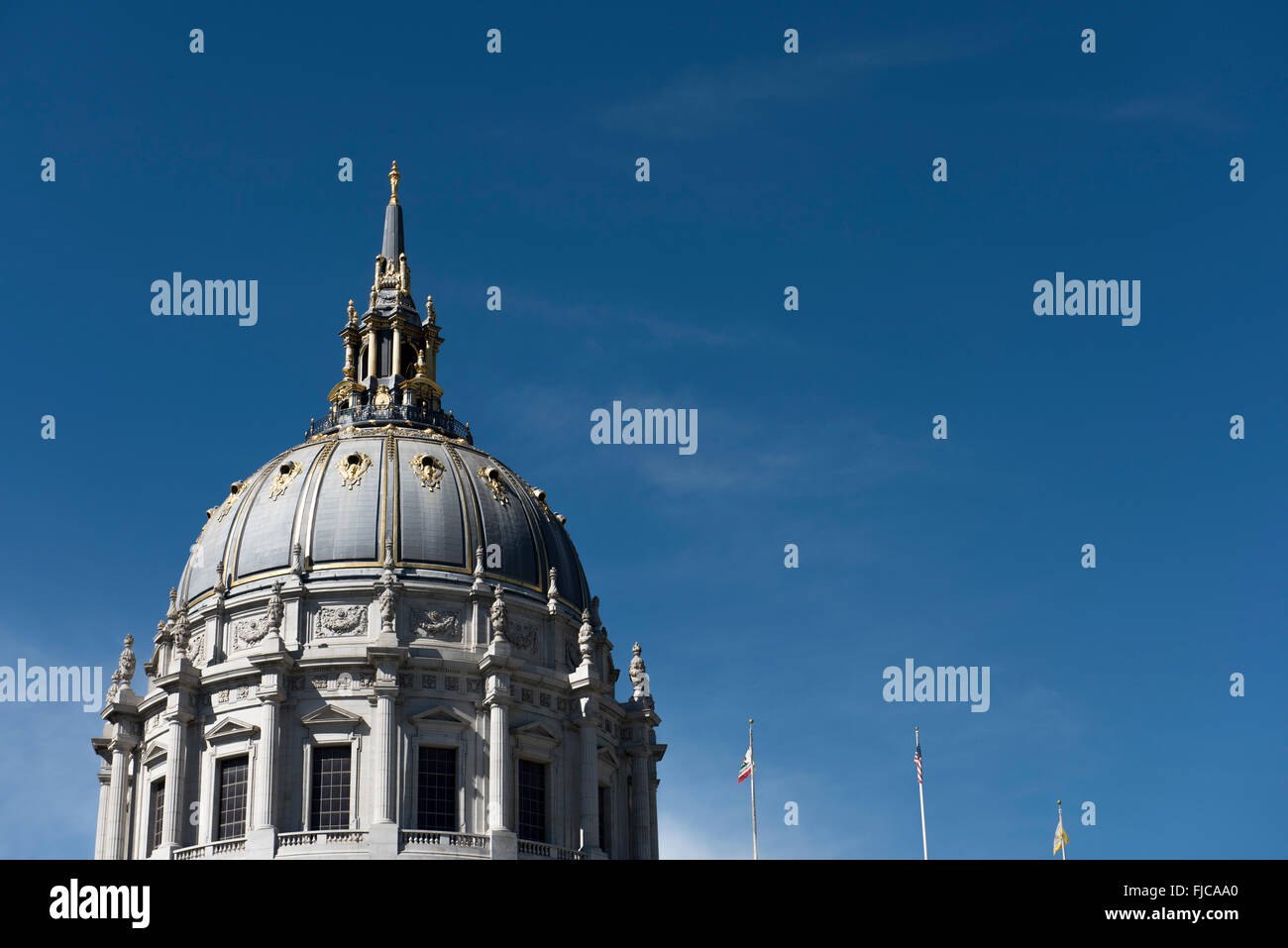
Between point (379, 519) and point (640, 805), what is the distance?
19993 mm

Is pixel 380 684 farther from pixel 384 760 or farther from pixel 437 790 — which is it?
pixel 437 790

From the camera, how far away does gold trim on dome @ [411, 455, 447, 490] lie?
323 ft

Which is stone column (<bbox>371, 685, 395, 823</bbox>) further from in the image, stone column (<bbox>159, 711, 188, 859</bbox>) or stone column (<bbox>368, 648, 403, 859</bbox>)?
stone column (<bbox>159, 711, 188, 859</bbox>)

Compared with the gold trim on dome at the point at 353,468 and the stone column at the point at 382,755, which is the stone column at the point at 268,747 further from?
the gold trim on dome at the point at 353,468

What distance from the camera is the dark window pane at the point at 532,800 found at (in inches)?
3578

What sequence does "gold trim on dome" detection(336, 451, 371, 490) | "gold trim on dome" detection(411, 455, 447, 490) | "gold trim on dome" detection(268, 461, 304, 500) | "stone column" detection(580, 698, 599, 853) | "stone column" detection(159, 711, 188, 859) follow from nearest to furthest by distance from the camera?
"stone column" detection(159, 711, 188, 859), "stone column" detection(580, 698, 599, 853), "gold trim on dome" detection(336, 451, 371, 490), "gold trim on dome" detection(411, 455, 447, 490), "gold trim on dome" detection(268, 461, 304, 500)

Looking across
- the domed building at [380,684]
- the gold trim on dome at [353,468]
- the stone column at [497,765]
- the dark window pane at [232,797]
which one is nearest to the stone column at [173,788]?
the domed building at [380,684]

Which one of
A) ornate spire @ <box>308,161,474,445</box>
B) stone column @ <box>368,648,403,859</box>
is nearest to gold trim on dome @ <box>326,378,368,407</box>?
ornate spire @ <box>308,161,474,445</box>

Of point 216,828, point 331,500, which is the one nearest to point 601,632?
point 331,500

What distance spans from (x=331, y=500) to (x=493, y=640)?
12284 mm

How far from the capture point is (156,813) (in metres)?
93.1

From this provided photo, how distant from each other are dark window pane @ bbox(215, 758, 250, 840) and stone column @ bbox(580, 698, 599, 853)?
16012 millimetres

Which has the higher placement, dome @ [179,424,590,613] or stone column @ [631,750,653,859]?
dome @ [179,424,590,613]
